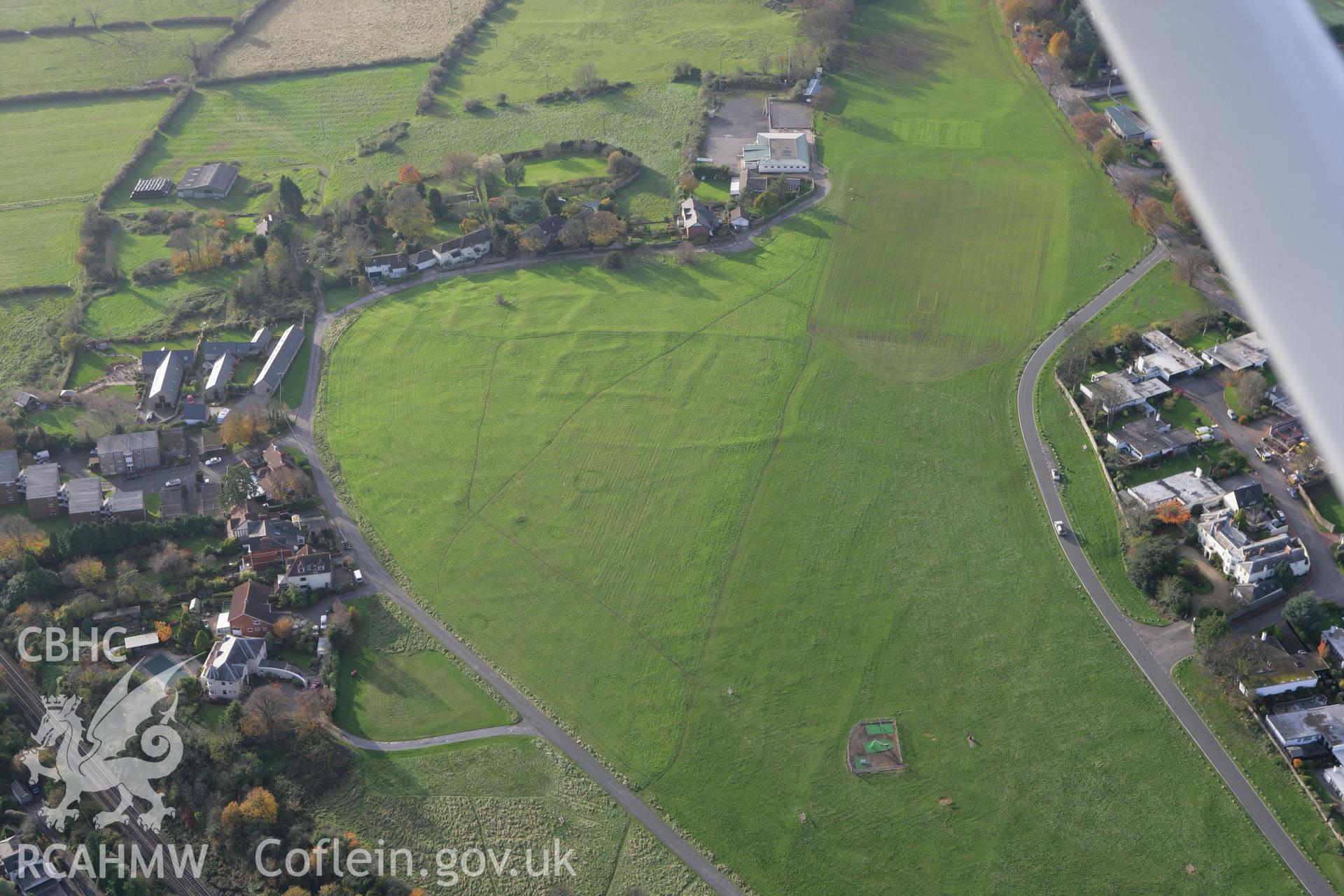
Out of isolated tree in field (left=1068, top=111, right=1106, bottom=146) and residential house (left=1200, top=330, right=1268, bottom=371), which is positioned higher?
isolated tree in field (left=1068, top=111, right=1106, bottom=146)

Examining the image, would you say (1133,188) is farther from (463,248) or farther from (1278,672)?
(463,248)

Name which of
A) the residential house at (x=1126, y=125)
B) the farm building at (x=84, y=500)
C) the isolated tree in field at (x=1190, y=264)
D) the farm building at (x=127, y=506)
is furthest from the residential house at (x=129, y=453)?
the residential house at (x=1126, y=125)

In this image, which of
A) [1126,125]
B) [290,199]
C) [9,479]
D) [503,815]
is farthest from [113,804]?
[1126,125]

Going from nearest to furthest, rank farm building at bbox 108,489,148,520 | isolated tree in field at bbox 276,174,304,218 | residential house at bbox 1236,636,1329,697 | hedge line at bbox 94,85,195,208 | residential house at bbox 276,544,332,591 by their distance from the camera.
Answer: residential house at bbox 1236,636,1329,697 < residential house at bbox 276,544,332,591 < farm building at bbox 108,489,148,520 < isolated tree in field at bbox 276,174,304,218 < hedge line at bbox 94,85,195,208

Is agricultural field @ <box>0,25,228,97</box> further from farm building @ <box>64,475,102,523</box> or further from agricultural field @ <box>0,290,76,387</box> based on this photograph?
farm building @ <box>64,475,102,523</box>

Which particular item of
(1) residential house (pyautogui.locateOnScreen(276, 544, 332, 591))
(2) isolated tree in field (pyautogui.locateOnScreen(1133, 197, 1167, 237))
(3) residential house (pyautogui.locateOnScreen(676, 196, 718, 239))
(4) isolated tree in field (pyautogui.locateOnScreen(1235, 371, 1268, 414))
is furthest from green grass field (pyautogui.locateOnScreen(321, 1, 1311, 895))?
(4) isolated tree in field (pyautogui.locateOnScreen(1235, 371, 1268, 414))

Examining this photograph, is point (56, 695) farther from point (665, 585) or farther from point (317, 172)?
point (317, 172)

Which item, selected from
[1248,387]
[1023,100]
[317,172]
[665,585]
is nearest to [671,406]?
[665,585]
